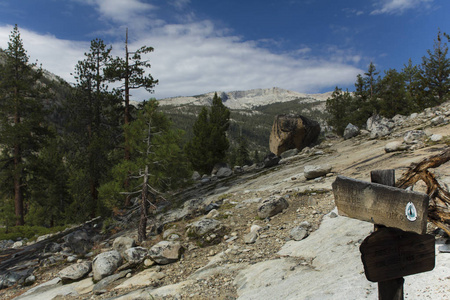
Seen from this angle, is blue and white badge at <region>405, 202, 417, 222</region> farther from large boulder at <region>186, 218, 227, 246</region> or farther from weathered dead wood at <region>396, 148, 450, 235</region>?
large boulder at <region>186, 218, 227, 246</region>

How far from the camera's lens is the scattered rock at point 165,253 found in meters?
8.30

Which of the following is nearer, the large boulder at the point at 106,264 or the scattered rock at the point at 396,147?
the large boulder at the point at 106,264

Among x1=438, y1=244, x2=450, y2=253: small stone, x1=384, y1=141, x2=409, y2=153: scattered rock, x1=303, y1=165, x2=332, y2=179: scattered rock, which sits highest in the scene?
x1=384, y1=141, x2=409, y2=153: scattered rock

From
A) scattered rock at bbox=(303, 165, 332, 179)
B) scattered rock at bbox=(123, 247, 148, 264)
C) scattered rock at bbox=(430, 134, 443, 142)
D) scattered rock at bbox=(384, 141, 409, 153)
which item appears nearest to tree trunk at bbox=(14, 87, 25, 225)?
scattered rock at bbox=(123, 247, 148, 264)

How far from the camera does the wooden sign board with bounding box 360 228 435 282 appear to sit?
2174 millimetres

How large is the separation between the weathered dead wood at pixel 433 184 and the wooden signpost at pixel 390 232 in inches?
75.4

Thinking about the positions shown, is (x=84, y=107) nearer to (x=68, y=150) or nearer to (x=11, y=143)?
(x=68, y=150)

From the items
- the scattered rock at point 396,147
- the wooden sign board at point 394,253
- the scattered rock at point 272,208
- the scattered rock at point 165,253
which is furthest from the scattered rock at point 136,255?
the scattered rock at point 396,147

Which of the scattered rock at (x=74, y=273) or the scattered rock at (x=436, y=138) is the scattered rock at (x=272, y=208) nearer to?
the scattered rock at (x=74, y=273)

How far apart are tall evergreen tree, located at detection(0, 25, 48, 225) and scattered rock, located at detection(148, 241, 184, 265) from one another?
16.9 metres

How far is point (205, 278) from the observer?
22.0ft

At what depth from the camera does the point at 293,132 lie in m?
32.5

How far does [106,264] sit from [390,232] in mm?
8914

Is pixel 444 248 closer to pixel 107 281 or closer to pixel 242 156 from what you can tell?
pixel 107 281
